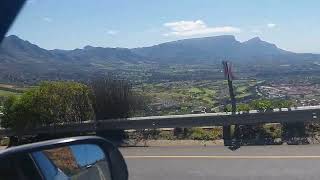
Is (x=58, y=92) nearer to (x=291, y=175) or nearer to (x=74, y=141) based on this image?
(x=291, y=175)

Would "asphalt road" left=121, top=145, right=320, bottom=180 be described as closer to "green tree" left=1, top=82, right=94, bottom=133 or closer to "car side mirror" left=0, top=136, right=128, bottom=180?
"green tree" left=1, top=82, right=94, bottom=133

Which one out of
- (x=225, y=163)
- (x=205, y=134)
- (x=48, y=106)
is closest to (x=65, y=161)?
(x=225, y=163)

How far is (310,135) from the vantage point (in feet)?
46.9

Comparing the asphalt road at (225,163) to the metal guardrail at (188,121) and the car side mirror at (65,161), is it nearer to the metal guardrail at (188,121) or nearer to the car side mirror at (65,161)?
the metal guardrail at (188,121)

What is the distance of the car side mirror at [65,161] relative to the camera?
3115mm

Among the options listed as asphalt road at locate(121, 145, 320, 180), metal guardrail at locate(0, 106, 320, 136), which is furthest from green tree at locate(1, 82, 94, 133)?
asphalt road at locate(121, 145, 320, 180)

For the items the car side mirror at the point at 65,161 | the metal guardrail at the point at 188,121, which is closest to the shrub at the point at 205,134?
the metal guardrail at the point at 188,121

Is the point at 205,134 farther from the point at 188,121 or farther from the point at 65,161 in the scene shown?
the point at 65,161

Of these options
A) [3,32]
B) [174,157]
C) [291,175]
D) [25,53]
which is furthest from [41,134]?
[25,53]

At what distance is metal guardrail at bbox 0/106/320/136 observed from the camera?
46.8 ft

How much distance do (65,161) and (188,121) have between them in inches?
469

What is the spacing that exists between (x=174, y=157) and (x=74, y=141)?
366 inches

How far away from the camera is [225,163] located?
1162 centimetres

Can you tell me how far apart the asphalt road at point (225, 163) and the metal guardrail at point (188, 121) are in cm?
130
